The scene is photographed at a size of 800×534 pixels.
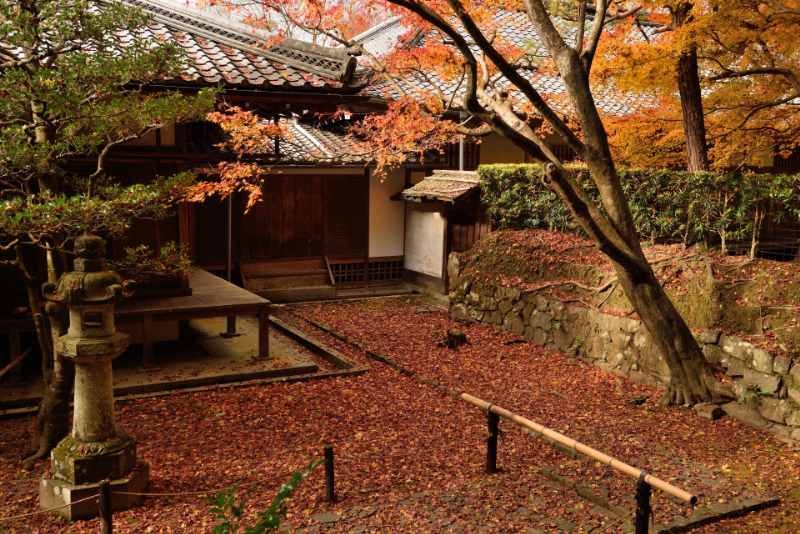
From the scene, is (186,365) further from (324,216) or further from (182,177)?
(324,216)

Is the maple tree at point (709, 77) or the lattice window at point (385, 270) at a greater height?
the maple tree at point (709, 77)

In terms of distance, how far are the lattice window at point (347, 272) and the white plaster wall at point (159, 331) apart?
6.49m

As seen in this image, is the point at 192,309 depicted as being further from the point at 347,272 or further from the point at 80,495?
the point at 347,272

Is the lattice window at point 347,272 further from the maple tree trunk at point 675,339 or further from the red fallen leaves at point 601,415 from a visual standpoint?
the maple tree trunk at point 675,339

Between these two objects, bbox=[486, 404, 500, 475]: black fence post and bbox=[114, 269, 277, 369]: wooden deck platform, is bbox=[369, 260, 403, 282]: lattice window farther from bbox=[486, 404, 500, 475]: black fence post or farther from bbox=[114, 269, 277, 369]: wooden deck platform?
bbox=[486, 404, 500, 475]: black fence post

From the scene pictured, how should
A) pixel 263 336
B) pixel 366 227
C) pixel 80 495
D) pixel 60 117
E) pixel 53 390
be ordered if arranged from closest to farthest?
1. pixel 80 495
2. pixel 60 117
3. pixel 53 390
4. pixel 263 336
5. pixel 366 227

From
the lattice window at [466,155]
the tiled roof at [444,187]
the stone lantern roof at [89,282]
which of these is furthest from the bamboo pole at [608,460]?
the lattice window at [466,155]

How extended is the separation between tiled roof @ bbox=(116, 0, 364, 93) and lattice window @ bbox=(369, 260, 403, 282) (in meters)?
8.07

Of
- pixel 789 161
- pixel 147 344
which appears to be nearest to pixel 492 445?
pixel 147 344

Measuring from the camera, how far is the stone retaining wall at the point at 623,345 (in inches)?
327

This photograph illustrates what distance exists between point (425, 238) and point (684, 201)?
768 cm

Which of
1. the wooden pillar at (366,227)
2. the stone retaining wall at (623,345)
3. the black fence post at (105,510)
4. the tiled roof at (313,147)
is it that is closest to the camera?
the black fence post at (105,510)

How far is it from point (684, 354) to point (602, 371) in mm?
2180

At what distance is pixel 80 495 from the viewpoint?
5812mm
